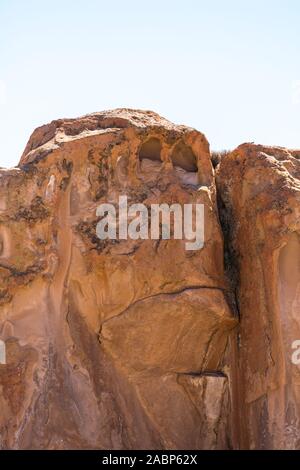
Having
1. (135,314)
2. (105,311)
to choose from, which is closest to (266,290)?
(135,314)

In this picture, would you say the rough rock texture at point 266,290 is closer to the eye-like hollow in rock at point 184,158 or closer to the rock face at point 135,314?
the rock face at point 135,314

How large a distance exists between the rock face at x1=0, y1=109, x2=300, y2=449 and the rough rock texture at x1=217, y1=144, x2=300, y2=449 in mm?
15

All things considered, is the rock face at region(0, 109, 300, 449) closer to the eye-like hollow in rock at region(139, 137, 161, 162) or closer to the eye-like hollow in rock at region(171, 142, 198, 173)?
the eye-like hollow in rock at region(139, 137, 161, 162)

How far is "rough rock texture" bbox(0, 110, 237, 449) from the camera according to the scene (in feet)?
24.9

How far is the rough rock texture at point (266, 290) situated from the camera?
7586 millimetres

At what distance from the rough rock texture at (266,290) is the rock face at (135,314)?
2 cm

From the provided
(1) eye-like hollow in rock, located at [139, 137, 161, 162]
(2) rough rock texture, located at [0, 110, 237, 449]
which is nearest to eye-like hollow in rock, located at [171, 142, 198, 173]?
(1) eye-like hollow in rock, located at [139, 137, 161, 162]

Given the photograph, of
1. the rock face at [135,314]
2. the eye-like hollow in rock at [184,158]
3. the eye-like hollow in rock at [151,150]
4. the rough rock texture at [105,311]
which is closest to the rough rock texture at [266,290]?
the rock face at [135,314]

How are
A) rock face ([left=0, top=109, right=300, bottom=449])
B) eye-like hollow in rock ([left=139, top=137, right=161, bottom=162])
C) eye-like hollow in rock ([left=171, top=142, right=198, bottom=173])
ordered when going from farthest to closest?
eye-like hollow in rock ([left=171, top=142, right=198, bottom=173]), eye-like hollow in rock ([left=139, top=137, right=161, bottom=162]), rock face ([left=0, top=109, right=300, bottom=449])

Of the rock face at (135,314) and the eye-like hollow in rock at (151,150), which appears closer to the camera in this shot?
the rock face at (135,314)

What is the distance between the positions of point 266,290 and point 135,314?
1.39 metres

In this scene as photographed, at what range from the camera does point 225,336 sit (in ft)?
26.7

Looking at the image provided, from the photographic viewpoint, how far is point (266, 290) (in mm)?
7918
